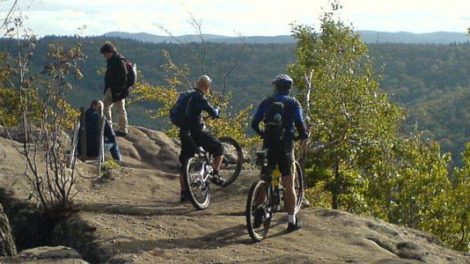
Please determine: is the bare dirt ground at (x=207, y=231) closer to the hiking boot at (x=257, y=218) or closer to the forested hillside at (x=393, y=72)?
the hiking boot at (x=257, y=218)

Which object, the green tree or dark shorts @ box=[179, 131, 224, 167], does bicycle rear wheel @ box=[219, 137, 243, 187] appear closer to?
dark shorts @ box=[179, 131, 224, 167]

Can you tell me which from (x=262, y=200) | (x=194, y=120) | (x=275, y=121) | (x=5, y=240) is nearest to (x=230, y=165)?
(x=194, y=120)

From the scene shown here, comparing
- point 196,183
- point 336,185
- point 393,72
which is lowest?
point 393,72

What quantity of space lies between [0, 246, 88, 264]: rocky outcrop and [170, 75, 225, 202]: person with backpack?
300cm

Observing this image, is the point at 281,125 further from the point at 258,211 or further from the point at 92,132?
the point at 92,132

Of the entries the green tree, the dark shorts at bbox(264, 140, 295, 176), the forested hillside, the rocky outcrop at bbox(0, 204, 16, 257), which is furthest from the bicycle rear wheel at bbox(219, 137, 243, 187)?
the forested hillside

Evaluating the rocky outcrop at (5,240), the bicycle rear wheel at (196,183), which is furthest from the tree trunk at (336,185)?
the rocky outcrop at (5,240)

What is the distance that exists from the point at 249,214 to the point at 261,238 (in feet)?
1.71

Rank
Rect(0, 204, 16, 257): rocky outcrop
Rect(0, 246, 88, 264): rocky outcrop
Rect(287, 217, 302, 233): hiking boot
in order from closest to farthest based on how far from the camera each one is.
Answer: Rect(0, 246, 88, 264): rocky outcrop
Rect(0, 204, 16, 257): rocky outcrop
Rect(287, 217, 302, 233): hiking boot

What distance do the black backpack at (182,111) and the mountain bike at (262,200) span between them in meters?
1.54

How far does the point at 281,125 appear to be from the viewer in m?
10.1

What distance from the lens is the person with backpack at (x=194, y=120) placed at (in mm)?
11148

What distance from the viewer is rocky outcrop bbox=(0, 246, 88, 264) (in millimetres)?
8070

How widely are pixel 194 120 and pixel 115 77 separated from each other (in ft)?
13.6
